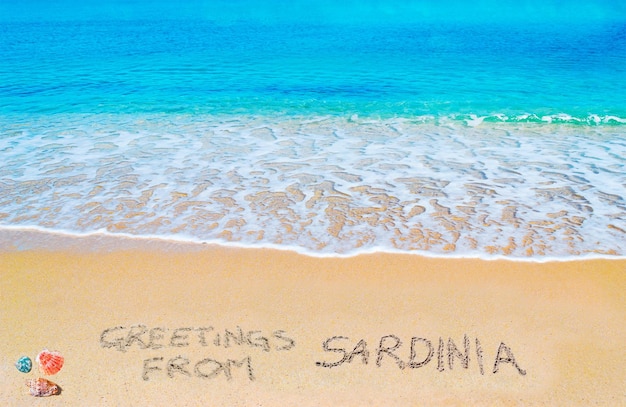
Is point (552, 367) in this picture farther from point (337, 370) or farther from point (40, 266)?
point (40, 266)

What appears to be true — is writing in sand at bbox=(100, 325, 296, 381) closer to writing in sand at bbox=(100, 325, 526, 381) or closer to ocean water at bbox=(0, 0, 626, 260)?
writing in sand at bbox=(100, 325, 526, 381)

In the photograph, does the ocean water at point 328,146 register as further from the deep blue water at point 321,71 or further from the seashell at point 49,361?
the seashell at point 49,361

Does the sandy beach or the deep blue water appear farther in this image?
the deep blue water

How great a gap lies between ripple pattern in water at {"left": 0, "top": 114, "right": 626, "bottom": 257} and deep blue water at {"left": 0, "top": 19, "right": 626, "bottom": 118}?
2.80 m

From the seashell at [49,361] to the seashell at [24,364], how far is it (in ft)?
0.27

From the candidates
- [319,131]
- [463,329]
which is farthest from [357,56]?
[463,329]

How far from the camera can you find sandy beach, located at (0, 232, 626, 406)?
396 centimetres

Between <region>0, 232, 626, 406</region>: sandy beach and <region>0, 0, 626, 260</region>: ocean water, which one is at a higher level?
<region>0, 232, 626, 406</region>: sandy beach

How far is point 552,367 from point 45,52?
87.1 ft

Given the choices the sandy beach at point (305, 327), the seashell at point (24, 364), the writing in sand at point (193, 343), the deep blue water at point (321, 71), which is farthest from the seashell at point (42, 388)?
the deep blue water at point (321, 71)

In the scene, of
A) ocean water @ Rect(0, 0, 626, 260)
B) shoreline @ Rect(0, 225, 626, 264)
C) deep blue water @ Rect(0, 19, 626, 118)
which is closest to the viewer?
shoreline @ Rect(0, 225, 626, 264)

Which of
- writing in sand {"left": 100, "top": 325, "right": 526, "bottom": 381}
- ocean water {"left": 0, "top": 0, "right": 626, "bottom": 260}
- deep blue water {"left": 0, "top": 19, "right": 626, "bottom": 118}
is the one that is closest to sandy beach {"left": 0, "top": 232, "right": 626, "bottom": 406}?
writing in sand {"left": 100, "top": 325, "right": 526, "bottom": 381}

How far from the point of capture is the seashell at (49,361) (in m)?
4.12

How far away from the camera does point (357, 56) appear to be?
23484 millimetres
